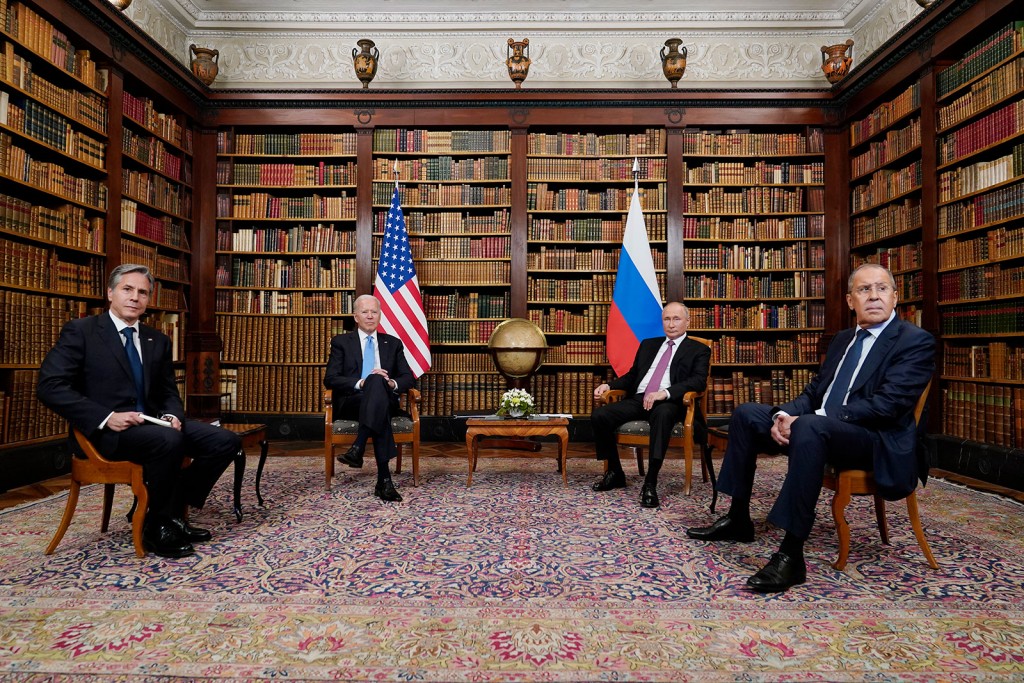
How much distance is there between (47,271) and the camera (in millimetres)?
4566

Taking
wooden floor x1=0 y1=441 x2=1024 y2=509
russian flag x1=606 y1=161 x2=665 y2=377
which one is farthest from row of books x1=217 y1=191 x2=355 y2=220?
russian flag x1=606 y1=161 x2=665 y2=377

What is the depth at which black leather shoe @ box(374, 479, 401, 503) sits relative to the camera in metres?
3.85

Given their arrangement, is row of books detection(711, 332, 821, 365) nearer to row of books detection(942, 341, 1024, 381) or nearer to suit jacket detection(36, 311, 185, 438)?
row of books detection(942, 341, 1024, 381)

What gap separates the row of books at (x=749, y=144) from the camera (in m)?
6.60

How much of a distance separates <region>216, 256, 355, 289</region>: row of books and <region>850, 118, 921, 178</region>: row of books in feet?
18.1

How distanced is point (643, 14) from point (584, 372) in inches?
159

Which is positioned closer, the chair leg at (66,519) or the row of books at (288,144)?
→ the chair leg at (66,519)

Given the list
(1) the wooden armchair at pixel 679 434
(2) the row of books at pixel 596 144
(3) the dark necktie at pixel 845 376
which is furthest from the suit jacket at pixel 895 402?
(2) the row of books at pixel 596 144

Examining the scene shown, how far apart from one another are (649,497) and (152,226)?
540 cm

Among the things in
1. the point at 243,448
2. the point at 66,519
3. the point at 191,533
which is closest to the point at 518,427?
the point at 243,448

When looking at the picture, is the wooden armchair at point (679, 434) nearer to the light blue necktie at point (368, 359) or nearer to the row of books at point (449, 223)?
the light blue necktie at point (368, 359)

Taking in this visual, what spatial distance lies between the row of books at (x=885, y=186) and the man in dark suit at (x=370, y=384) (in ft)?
15.9

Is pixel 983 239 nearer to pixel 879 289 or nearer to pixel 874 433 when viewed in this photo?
pixel 879 289

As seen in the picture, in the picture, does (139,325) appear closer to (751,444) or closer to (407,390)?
(407,390)
